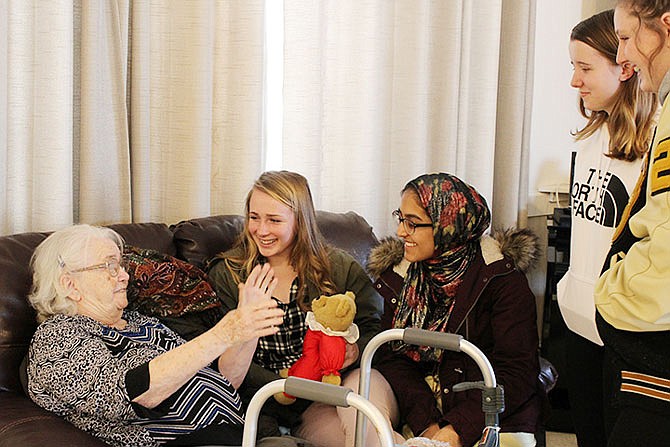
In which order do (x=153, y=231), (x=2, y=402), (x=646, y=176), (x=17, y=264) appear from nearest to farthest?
(x=646, y=176)
(x=2, y=402)
(x=17, y=264)
(x=153, y=231)

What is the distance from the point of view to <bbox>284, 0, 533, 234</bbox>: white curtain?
10.8ft

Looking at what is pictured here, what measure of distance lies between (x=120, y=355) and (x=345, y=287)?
2.57ft

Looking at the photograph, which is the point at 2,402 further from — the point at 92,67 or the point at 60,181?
the point at 92,67

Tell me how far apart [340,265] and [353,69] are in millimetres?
940

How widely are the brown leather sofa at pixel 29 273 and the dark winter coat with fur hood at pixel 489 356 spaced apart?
579mm

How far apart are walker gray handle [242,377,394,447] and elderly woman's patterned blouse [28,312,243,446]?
453 millimetres

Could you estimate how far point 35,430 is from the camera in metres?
1.91

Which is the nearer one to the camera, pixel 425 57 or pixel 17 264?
pixel 17 264

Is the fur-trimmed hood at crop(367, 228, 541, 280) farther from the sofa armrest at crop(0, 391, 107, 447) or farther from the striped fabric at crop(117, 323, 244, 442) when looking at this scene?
the sofa armrest at crop(0, 391, 107, 447)

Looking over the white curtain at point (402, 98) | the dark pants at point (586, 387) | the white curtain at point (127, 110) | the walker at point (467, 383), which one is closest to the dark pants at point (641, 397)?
the walker at point (467, 383)

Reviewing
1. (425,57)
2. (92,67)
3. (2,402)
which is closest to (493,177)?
(425,57)

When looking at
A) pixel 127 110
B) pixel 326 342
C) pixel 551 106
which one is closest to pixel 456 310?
pixel 326 342

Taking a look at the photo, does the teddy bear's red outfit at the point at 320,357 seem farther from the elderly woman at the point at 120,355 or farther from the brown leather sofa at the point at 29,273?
the brown leather sofa at the point at 29,273

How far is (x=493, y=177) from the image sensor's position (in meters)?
3.74
